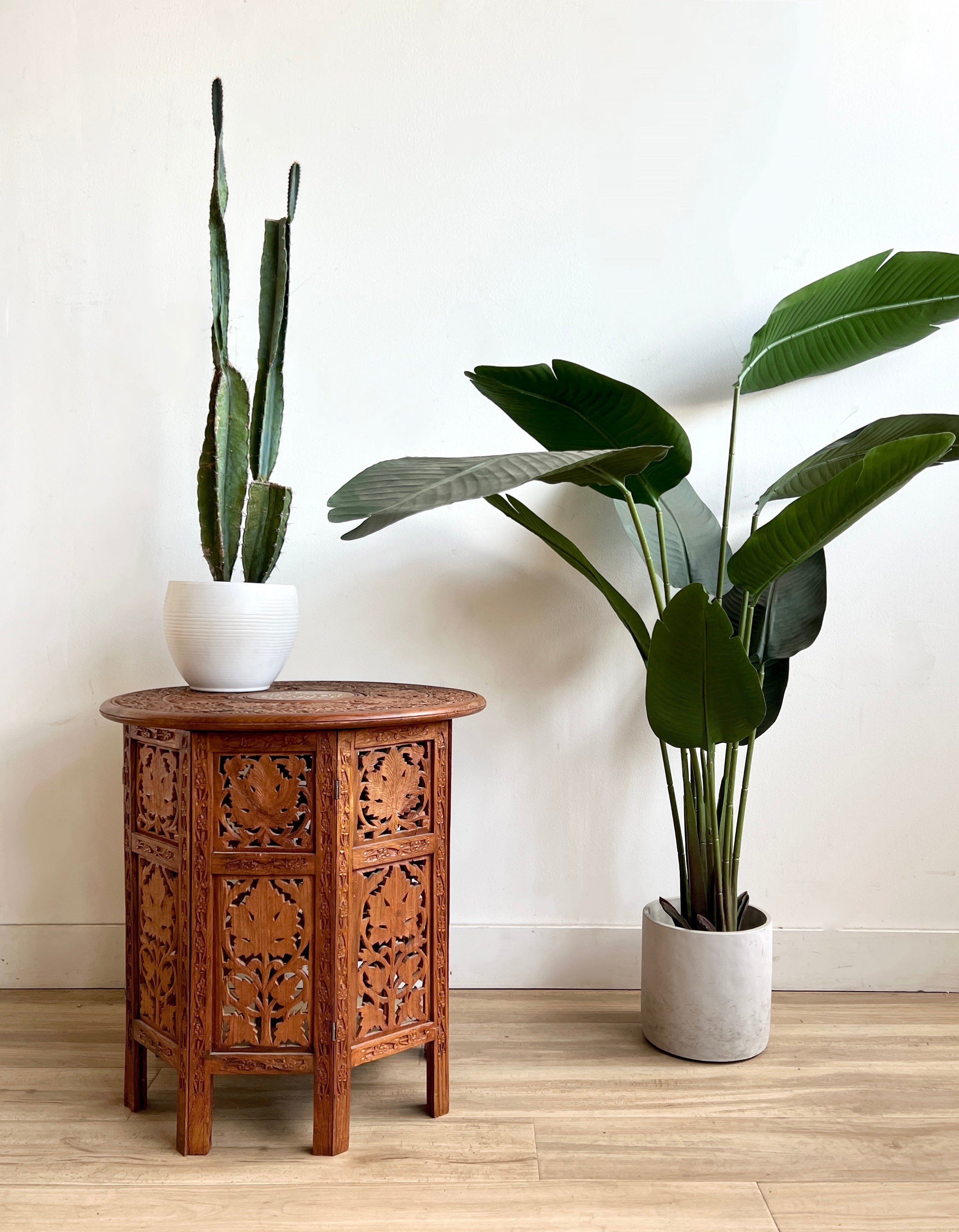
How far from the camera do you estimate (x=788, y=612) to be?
1.71m

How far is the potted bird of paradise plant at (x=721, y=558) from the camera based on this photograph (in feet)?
4.50

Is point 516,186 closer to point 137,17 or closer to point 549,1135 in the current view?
point 137,17

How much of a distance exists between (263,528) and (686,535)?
84 centimetres

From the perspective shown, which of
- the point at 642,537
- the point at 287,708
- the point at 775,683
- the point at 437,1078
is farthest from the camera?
the point at 775,683

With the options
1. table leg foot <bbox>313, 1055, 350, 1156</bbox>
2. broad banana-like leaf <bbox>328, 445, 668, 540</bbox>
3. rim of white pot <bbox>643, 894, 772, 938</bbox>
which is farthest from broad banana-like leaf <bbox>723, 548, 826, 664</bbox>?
table leg foot <bbox>313, 1055, 350, 1156</bbox>

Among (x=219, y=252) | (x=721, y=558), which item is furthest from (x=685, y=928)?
(x=219, y=252)

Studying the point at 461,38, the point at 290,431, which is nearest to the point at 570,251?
the point at 461,38

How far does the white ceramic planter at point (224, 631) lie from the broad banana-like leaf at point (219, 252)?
40 cm

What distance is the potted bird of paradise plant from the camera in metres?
1.37

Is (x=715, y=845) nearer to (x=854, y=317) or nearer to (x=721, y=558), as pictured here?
(x=721, y=558)

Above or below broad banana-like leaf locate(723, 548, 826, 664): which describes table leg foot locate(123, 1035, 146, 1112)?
below

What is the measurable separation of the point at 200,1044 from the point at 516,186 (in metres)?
1.80

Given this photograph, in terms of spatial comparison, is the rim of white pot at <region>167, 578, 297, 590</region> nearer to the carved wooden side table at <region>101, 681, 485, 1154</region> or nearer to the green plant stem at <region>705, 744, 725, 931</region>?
the carved wooden side table at <region>101, 681, 485, 1154</region>

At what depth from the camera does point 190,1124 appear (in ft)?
4.31
